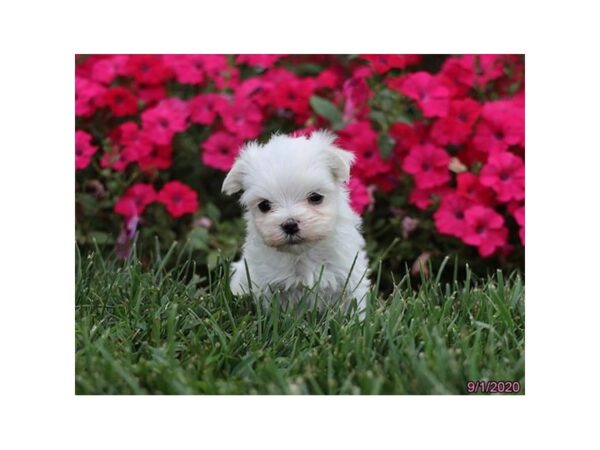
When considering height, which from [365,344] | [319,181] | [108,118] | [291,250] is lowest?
[365,344]

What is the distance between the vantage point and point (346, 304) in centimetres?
486

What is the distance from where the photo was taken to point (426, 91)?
6.09 metres

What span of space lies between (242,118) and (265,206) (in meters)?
1.71

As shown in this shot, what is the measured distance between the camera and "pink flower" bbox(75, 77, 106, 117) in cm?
604

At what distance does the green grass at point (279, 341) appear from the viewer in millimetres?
4031

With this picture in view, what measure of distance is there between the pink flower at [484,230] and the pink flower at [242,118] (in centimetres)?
171

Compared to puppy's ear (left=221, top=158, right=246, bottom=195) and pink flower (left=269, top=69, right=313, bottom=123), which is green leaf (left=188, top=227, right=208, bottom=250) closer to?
pink flower (left=269, top=69, right=313, bottom=123)

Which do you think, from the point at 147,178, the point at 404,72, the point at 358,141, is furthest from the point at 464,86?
the point at 147,178

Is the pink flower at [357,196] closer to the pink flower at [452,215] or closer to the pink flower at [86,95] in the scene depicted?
the pink flower at [452,215]

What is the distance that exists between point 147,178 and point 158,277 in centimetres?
116

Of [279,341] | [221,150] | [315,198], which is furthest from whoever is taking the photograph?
[221,150]

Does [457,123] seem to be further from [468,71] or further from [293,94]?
[293,94]

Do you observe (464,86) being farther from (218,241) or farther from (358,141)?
(218,241)

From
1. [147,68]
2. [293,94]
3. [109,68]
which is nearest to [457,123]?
[293,94]
